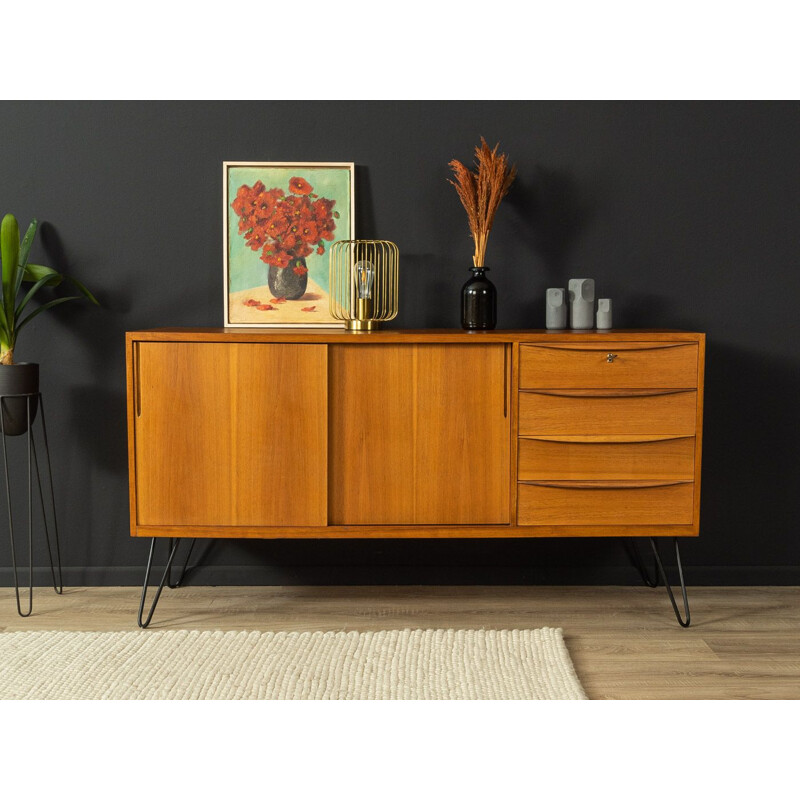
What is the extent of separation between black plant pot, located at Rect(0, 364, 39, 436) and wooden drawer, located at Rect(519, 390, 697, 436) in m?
1.76

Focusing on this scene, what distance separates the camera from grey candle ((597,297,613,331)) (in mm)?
3201

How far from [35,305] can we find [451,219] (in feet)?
5.43

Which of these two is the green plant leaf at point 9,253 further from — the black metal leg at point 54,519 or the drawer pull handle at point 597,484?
the drawer pull handle at point 597,484

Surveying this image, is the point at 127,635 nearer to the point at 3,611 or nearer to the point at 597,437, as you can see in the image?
the point at 3,611

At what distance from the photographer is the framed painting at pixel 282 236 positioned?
3352mm

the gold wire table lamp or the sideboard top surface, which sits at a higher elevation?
the gold wire table lamp

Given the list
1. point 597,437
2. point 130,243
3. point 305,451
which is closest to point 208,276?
point 130,243

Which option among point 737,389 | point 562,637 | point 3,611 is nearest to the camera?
point 562,637

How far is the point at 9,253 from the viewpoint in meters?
3.10

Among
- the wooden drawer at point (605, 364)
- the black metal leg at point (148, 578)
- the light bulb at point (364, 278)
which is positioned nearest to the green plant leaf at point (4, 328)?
the black metal leg at point (148, 578)

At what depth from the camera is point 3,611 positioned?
3.21 m

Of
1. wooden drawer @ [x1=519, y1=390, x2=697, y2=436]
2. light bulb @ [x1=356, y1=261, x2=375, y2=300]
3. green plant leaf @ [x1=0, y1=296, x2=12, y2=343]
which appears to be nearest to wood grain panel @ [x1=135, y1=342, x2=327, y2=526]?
light bulb @ [x1=356, y1=261, x2=375, y2=300]

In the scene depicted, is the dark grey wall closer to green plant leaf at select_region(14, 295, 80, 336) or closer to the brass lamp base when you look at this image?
green plant leaf at select_region(14, 295, 80, 336)

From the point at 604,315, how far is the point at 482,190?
64 centimetres
